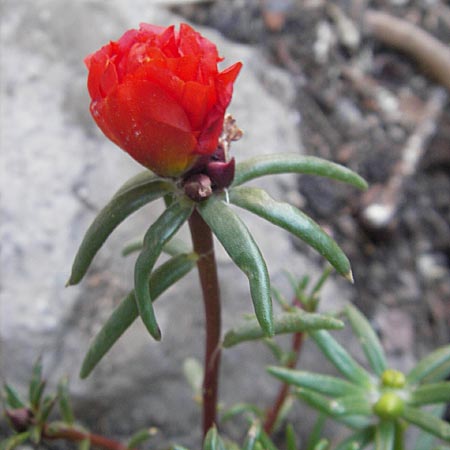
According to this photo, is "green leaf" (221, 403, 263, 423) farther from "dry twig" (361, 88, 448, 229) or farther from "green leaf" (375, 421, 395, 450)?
"dry twig" (361, 88, 448, 229)

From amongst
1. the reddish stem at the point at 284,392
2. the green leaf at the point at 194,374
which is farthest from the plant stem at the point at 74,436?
the reddish stem at the point at 284,392

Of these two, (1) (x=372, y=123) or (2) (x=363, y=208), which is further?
(1) (x=372, y=123)

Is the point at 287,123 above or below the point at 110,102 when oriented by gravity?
above

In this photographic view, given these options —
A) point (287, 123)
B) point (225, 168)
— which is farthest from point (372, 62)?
point (225, 168)

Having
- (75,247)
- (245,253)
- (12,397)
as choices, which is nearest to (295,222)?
(245,253)

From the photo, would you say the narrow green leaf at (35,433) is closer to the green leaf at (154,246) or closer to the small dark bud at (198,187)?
the green leaf at (154,246)

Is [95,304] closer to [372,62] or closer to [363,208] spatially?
[363,208]

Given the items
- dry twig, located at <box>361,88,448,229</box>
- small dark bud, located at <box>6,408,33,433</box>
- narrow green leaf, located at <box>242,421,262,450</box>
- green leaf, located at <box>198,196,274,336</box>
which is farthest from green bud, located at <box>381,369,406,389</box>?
dry twig, located at <box>361,88,448,229</box>
